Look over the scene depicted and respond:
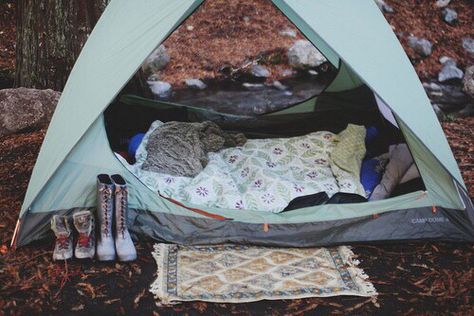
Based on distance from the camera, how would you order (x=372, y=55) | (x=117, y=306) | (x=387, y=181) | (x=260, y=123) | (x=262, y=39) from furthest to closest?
(x=262, y=39), (x=260, y=123), (x=387, y=181), (x=372, y=55), (x=117, y=306)

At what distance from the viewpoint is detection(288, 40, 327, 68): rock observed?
7637mm

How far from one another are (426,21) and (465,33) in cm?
55

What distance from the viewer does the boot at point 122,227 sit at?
307 cm

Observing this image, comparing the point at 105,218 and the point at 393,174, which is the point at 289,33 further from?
the point at 105,218

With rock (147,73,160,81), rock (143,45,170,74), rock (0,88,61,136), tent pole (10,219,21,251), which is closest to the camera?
tent pole (10,219,21,251)

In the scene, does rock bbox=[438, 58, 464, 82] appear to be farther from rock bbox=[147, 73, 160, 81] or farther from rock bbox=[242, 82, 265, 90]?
rock bbox=[147, 73, 160, 81]

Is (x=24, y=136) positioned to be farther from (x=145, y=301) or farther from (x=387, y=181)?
(x=387, y=181)

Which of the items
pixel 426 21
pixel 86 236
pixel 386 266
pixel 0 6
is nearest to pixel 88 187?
pixel 86 236

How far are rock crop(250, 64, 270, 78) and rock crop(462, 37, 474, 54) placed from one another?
2.75m

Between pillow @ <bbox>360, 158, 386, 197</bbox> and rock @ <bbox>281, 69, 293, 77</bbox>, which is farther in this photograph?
rock @ <bbox>281, 69, 293, 77</bbox>

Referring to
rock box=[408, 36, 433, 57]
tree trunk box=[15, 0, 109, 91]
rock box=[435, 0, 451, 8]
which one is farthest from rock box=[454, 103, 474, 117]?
tree trunk box=[15, 0, 109, 91]

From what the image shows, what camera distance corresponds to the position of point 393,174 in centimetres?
370

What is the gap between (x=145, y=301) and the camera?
2.82 meters

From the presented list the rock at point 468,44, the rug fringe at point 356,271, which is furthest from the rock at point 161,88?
the rock at point 468,44
